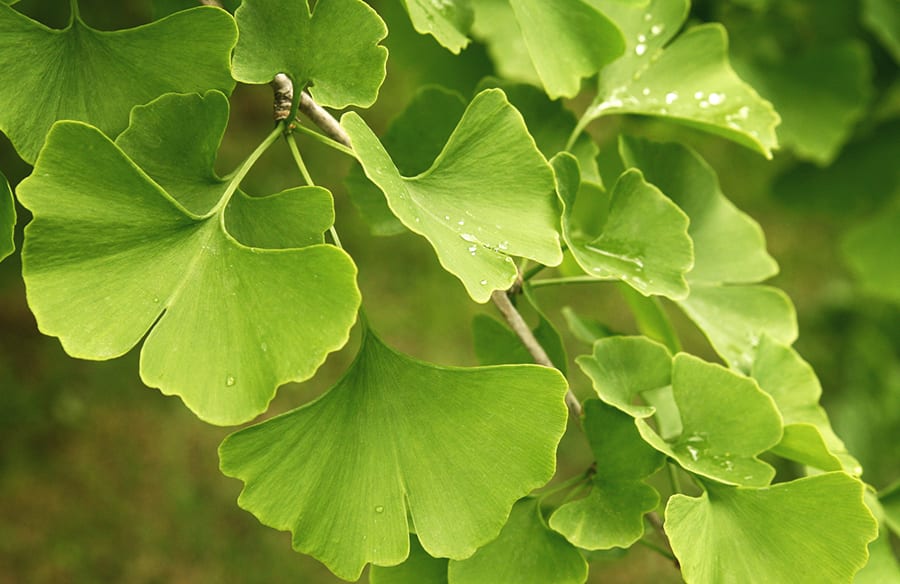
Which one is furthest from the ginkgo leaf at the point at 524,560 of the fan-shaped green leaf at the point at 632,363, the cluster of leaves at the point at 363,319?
the fan-shaped green leaf at the point at 632,363

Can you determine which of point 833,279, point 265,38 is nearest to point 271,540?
point 265,38

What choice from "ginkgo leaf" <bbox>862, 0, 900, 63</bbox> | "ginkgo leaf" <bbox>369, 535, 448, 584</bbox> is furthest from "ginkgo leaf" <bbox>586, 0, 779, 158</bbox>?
"ginkgo leaf" <bbox>862, 0, 900, 63</bbox>

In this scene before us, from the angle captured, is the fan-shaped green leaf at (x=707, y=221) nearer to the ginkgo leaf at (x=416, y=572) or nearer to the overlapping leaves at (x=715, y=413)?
the overlapping leaves at (x=715, y=413)

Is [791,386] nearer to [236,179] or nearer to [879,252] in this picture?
[236,179]

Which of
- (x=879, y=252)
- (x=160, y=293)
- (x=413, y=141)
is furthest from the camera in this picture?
(x=879, y=252)

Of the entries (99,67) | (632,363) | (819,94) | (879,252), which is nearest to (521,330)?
(632,363)

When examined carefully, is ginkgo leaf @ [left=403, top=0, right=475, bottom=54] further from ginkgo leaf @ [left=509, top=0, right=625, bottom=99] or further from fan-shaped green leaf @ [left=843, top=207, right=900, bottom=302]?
fan-shaped green leaf @ [left=843, top=207, right=900, bottom=302]
